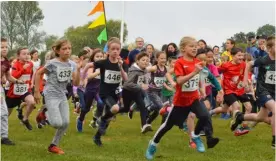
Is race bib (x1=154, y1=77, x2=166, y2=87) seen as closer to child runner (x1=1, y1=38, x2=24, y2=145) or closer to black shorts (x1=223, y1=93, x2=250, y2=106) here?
→ black shorts (x1=223, y1=93, x2=250, y2=106)

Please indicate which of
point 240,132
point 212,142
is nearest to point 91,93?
point 240,132

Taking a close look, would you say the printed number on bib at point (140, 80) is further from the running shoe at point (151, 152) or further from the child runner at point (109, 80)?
the running shoe at point (151, 152)

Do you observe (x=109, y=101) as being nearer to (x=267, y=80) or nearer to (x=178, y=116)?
(x=178, y=116)


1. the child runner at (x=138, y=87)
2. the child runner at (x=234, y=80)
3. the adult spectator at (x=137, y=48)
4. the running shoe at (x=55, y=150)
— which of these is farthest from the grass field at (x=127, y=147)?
the adult spectator at (x=137, y=48)

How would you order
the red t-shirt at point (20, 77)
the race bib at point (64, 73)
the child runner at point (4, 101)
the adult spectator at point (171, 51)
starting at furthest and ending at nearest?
the adult spectator at point (171, 51)
the red t-shirt at point (20, 77)
the child runner at point (4, 101)
the race bib at point (64, 73)

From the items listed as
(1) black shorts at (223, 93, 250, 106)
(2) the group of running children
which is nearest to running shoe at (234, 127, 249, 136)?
(2) the group of running children

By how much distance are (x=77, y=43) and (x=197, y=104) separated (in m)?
80.4

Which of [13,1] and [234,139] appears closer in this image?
[234,139]

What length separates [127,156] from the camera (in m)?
7.48

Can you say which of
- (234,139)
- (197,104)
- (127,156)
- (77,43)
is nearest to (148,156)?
(127,156)

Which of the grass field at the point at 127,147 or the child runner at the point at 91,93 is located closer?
the grass field at the point at 127,147

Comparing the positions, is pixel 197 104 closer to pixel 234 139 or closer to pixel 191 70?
pixel 191 70

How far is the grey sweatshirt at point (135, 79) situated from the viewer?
953 cm

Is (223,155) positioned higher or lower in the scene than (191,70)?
lower
